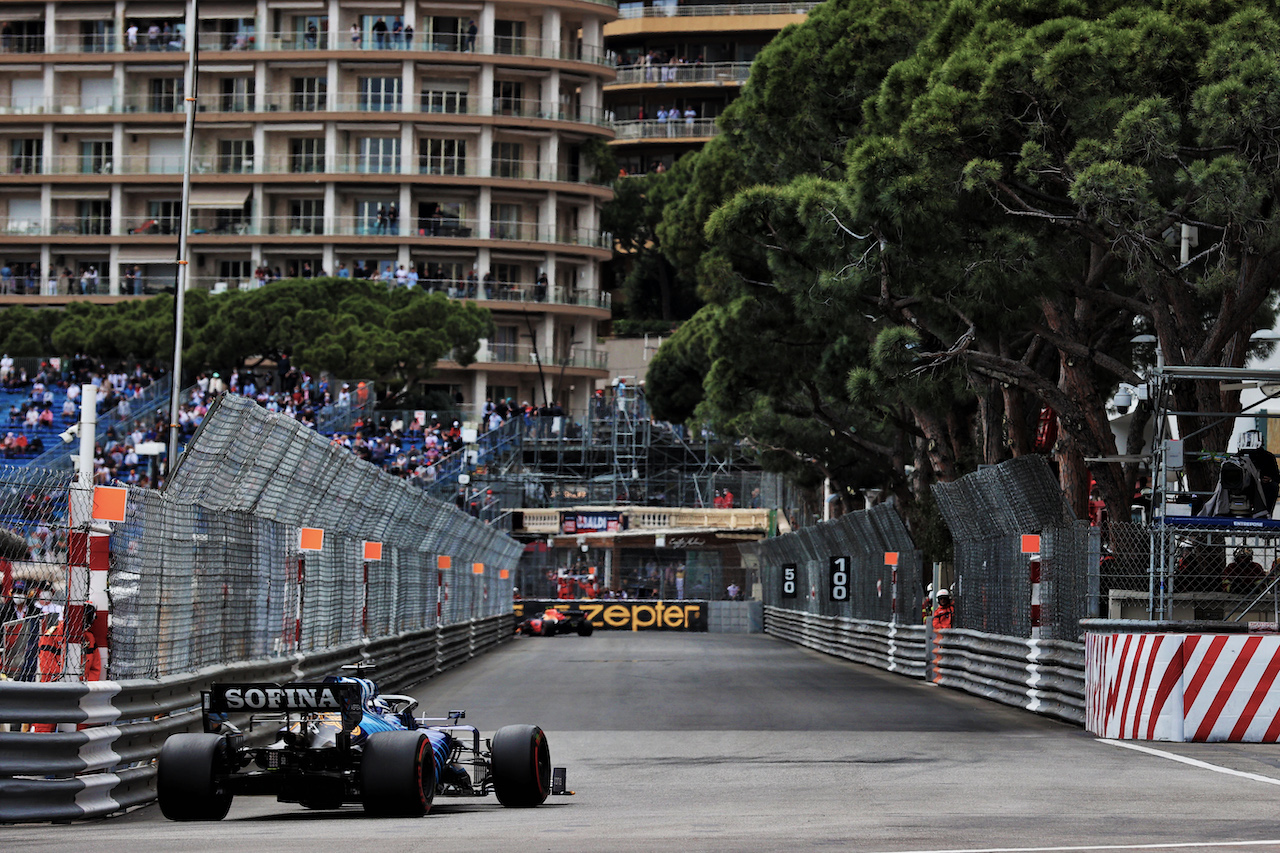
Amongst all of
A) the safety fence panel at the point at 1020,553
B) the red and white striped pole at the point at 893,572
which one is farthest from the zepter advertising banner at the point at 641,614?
the safety fence panel at the point at 1020,553

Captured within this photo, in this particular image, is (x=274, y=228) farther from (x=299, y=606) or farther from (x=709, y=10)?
(x=299, y=606)

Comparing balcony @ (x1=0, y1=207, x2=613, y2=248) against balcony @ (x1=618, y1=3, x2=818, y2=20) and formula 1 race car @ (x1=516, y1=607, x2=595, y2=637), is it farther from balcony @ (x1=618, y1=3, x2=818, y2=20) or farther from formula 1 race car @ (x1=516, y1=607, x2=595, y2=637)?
formula 1 race car @ (x1=516, y1=607, x2=595, y2=637)

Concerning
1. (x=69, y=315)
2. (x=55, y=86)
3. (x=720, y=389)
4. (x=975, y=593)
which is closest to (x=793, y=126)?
(x=720, y=389)

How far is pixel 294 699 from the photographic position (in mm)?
9547

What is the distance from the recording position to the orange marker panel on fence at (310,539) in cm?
→ 1636

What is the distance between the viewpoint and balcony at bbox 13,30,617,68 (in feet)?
312

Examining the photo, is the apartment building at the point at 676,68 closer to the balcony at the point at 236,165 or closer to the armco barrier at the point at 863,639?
the balcony at the point at 236,165

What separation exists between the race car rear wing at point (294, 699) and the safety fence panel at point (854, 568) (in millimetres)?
20061

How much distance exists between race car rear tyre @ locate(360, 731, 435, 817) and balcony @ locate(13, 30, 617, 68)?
3441 inches

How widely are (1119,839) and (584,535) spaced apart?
2170 inches

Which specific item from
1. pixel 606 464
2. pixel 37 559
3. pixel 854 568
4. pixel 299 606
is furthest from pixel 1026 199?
pixel 606 464

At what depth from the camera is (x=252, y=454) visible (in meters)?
13.5

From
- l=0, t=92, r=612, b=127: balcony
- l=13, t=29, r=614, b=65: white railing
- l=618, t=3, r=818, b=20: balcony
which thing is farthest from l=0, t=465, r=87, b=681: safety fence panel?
l=618, t=3, r=818, b=20: balcony

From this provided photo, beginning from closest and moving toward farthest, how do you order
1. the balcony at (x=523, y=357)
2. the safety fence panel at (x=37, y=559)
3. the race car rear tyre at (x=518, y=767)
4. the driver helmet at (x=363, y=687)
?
the safety fence panel at (x=37, y=559)
the driver helmet at (x=363, y=687)
the race car rear tyre at (x=518, y=767)
the balcony at (x=523, y=357)
